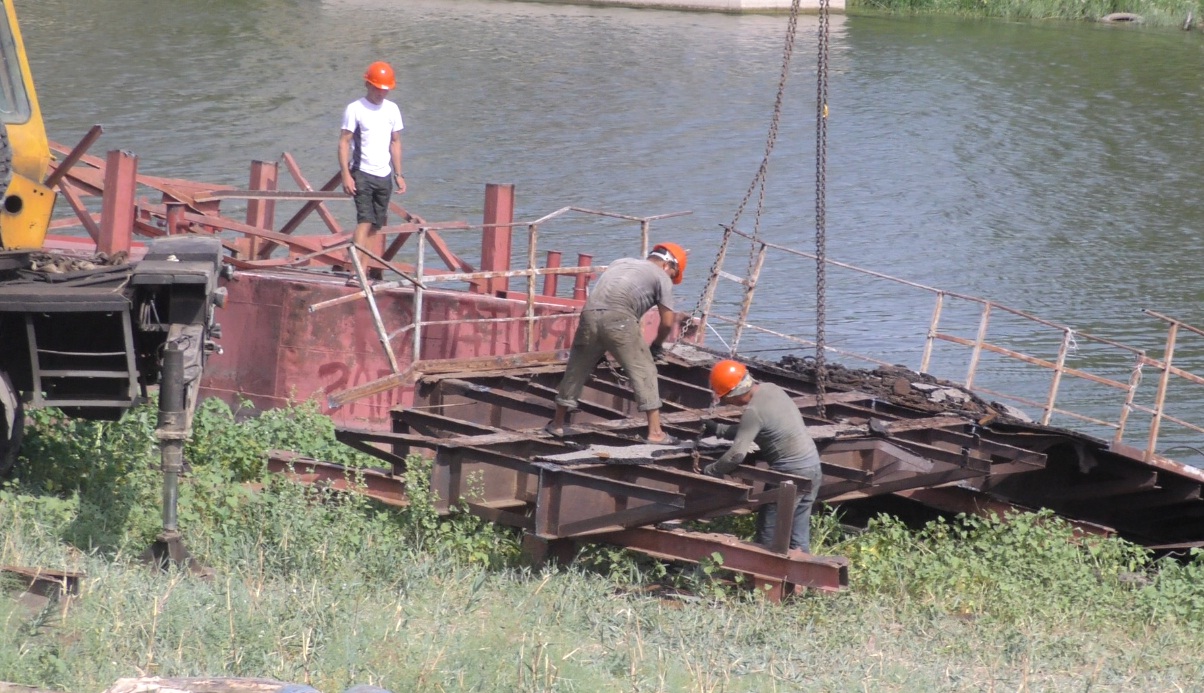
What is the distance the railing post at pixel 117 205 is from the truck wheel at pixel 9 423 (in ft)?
11.4

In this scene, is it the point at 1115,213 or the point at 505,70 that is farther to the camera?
the point at 505,70

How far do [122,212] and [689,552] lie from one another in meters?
6.11

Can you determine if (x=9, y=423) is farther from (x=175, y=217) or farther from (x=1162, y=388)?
(x=1162, y=388)

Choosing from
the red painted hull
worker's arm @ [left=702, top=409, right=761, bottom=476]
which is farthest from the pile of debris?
worker's arm @ [left=702, top=409, right=761, bottom=476]

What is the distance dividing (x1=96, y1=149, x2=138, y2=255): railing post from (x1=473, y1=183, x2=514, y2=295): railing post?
11.8 ft

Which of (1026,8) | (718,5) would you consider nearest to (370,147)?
(718,5)

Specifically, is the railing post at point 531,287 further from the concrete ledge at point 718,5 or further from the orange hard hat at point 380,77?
the concrete ledge at point 718,5

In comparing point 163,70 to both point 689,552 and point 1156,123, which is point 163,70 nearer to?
point 1156,123

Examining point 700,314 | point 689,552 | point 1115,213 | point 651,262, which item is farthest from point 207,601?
point 1115,213

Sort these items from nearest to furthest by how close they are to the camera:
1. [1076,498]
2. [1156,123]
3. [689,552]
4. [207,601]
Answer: [207,601], [689,552], [1076,498], [1156,123]

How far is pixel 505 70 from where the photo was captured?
3681 centimetres

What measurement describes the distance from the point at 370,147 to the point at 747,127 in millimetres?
20930

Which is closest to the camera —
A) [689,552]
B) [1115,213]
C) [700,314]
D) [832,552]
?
[689,552]

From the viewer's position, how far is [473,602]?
8164mm
